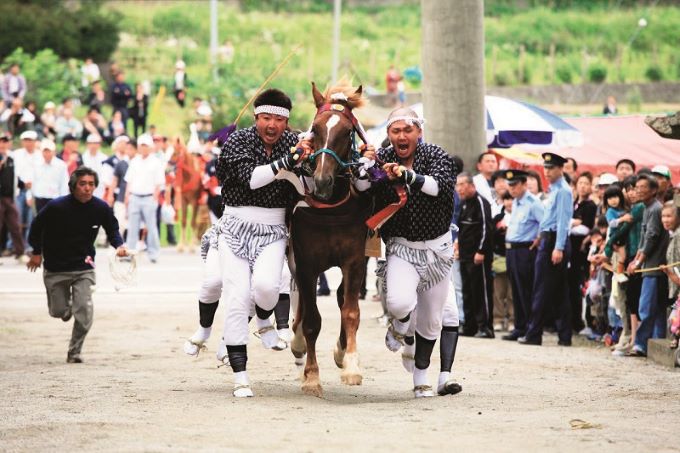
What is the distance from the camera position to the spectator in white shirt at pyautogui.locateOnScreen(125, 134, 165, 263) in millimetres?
23594

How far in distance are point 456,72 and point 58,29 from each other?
26.3 meters

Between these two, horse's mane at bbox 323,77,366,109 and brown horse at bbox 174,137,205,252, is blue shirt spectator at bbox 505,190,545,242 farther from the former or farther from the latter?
brown horse at bbox 174,137,205,252

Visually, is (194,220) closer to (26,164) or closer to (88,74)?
(26,164)

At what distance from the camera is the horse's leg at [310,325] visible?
1055 centimetres

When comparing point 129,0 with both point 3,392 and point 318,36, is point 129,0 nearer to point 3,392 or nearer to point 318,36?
point 318,36

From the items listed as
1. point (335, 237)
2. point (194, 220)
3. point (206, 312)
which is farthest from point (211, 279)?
point (194, 220)

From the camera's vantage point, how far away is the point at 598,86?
4878 centimetres

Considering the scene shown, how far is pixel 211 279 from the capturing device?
1105cm

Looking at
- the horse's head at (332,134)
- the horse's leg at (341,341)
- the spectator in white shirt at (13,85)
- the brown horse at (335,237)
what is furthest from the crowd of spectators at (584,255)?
the spectator in white shirt at (13,85)

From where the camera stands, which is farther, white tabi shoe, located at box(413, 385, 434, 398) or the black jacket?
the black jacket

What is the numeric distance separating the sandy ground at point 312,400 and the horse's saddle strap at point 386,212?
4.48 ft

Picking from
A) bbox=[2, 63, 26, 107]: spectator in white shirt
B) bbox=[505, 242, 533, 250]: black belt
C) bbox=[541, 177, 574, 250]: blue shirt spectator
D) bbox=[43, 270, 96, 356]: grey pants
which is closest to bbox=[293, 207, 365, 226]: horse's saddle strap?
bbox=[43, 270, 96, 356]: grey pants

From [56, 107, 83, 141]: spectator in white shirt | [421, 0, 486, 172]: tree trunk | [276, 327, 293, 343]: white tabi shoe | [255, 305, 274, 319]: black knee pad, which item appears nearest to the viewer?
[255, 305, 274, 319]: black knee pad

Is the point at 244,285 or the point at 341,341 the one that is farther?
the point at 341,341
